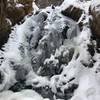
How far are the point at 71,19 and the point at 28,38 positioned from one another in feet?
4.73

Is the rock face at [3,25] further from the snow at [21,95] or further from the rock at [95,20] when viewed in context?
the rock at [95,20]

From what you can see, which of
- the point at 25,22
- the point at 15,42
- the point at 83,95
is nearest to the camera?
the point at 83,95

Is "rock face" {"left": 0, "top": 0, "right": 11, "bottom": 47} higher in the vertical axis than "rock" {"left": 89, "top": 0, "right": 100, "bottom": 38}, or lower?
higher

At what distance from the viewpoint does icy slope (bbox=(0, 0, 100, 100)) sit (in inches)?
283

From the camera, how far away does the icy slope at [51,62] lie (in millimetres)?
7188

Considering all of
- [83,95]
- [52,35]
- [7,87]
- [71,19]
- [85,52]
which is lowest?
[83,95]

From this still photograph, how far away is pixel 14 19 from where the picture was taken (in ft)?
31.9

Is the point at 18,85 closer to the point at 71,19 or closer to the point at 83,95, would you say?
the point at 83,95

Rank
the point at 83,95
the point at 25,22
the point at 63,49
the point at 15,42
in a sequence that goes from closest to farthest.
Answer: the point at 83,95 < the point at 63,49 < the point at 15,42 < the point at 25,22

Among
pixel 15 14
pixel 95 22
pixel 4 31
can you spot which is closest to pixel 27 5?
pixel 15 14

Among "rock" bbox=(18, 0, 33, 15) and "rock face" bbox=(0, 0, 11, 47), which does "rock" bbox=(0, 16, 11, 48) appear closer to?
"rock face" bbox=(0, 0, 11, 47)

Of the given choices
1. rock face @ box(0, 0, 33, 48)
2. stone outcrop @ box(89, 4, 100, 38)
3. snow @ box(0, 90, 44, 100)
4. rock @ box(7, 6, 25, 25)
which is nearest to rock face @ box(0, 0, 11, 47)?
rock face @ box(0, 0, 33, 48)

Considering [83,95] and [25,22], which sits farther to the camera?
[25,22]

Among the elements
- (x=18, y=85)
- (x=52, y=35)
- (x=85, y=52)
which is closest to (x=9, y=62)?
(x=18, y=85)
